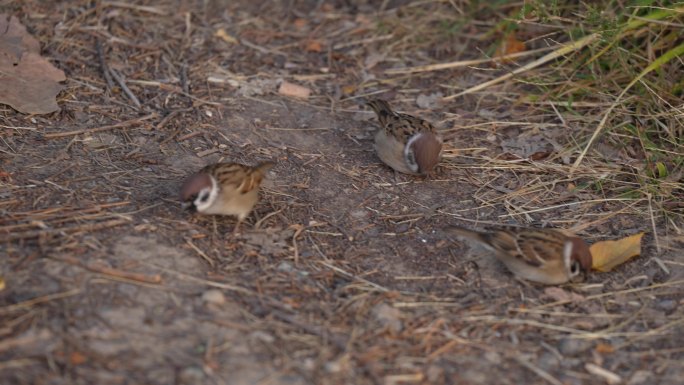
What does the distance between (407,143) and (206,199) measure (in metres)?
1.71

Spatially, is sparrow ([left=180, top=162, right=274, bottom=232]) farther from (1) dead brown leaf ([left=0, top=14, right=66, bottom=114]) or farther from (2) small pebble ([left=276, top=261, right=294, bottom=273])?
(1) dead brown leaf ([left=0, top=14, right=66, bottom=114])

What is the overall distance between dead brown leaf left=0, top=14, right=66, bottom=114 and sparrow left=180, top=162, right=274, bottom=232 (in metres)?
1.77

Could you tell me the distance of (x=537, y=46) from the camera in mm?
7477

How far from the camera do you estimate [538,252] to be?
194 inches

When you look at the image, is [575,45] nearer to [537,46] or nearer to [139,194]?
[537,46]

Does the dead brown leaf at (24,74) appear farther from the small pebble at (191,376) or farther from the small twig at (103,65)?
the small pebble at (191,376)

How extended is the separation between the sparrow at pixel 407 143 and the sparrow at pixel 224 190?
1165mm

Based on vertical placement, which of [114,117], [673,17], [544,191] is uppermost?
[673,17]

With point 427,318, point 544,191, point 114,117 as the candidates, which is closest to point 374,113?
point 544,191

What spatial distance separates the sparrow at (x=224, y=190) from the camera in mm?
4980

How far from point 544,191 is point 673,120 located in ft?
3.97

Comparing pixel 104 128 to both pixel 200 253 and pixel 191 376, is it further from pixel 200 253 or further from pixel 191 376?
pixel 191 376

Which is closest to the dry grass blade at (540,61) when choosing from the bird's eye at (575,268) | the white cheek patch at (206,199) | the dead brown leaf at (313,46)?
the dead brown leaf at (313,46)

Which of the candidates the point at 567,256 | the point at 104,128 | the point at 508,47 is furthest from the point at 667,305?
the point at 104,128
